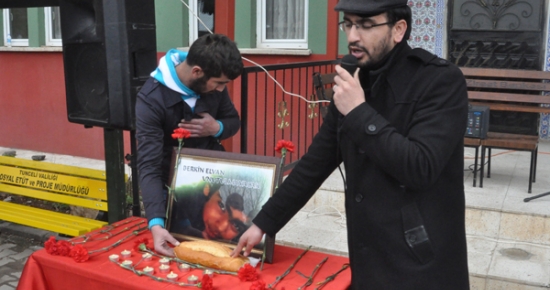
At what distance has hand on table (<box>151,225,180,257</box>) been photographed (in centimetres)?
240

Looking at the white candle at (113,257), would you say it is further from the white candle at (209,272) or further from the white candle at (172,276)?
the white candle at (209,272)

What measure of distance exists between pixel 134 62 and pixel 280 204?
5.09ft

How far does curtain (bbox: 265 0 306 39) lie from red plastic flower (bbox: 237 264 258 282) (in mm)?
5493

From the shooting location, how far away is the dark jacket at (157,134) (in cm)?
253

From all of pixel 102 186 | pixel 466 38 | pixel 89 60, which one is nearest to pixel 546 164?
pixel 466 38

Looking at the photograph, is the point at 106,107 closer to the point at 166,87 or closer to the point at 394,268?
the point at 166,87

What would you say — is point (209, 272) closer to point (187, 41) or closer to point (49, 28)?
point (187, 41)

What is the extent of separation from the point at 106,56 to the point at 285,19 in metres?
4.39

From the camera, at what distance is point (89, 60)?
3.40 metres

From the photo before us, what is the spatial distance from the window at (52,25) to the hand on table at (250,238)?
785 cm

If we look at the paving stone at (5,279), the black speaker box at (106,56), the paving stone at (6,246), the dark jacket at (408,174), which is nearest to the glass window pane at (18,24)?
the paving stone at (6,246)

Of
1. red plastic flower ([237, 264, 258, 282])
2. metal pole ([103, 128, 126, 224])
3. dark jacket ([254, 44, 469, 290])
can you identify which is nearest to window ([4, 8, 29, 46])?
metal pole ([103, 128, 126, 224])

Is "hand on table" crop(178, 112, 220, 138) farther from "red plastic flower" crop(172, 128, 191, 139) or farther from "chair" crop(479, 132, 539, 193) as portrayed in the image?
"chair" crop(479, 132, 539, 193)

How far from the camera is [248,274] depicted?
2109 mm
